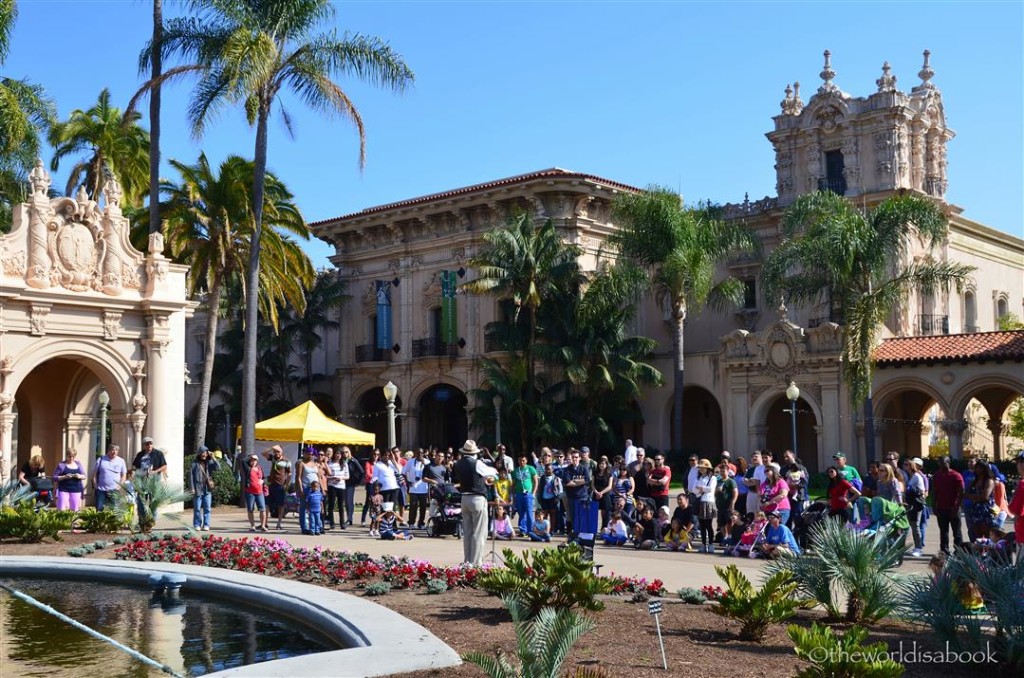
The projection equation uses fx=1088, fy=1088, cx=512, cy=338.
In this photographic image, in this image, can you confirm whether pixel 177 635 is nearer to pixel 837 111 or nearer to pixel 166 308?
pixel 166 308

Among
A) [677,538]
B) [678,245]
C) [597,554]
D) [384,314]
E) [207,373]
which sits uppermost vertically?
[678,245]

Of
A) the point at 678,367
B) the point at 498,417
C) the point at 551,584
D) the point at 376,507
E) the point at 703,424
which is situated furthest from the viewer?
the point at 703,424

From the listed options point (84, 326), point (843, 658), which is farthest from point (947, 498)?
point (84, 326)

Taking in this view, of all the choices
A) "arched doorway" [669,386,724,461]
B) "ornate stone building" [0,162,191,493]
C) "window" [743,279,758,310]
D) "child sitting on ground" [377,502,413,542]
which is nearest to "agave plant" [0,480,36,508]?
"ornate stone building" [0,162,191,493]

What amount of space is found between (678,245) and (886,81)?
13128mm

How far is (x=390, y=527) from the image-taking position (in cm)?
1961

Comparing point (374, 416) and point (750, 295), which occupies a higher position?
point (750, 295)

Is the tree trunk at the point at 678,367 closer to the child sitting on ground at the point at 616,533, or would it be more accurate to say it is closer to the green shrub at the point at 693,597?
the child sitting on ground at the point at 616,533

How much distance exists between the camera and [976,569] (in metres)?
8.47

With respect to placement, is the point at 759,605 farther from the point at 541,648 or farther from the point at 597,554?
the point at 597,554

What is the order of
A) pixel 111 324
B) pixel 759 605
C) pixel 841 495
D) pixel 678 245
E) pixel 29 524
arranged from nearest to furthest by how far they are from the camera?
1. pixel 759 605
2. pixel 841 495
3. pixel 29 524
4. pixel 111 324
5. pixel 678 245

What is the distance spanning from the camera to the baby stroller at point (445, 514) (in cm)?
1980

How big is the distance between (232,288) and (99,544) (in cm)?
2930

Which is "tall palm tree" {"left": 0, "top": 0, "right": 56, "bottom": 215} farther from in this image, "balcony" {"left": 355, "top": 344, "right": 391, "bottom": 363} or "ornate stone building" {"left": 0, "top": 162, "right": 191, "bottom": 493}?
"balcony" {"left": 355, "top": 344, "right": 391, "bottom": 363}
